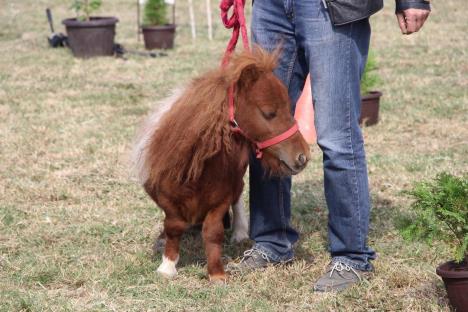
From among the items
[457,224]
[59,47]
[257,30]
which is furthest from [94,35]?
[457,224]

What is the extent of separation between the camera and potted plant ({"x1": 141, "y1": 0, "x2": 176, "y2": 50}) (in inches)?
465

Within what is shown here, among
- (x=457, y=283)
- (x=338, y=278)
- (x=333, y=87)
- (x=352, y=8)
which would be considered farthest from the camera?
(x=338, y=278)

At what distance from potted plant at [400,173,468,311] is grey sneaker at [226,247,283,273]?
1.02 meters

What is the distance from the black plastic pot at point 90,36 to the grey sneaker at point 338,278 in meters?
7.94

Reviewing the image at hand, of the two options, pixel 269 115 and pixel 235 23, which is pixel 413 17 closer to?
pixel 269 115

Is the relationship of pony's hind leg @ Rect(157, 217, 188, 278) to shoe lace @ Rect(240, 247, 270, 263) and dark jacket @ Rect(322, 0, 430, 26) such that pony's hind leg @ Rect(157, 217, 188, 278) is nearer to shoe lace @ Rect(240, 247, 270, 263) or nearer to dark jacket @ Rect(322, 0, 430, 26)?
shoe lace @ Rect(240, 247, 270, 263)

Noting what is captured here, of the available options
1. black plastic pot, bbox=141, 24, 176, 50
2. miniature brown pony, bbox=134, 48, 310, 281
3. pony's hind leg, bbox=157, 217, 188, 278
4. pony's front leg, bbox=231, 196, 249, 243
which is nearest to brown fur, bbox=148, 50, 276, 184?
miniature brown pony, bbox=134, 48, 310, 281

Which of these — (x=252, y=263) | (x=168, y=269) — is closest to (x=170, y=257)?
(x=168, y=269)

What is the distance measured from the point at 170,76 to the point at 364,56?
6318 mm

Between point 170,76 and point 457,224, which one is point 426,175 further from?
point 170,76

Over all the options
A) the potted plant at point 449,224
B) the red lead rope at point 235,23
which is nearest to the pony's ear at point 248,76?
the red lead rope at point 235,23

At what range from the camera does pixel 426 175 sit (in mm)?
5730

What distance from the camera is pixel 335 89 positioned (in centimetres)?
357

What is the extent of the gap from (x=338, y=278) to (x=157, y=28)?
854 centimetres
